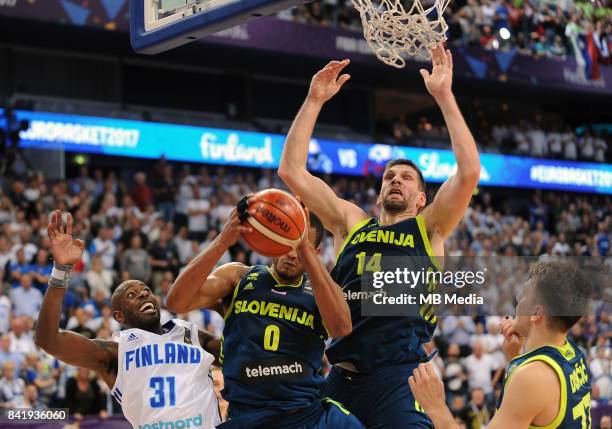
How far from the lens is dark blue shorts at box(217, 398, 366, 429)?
474 cm

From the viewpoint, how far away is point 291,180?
5.48 metres

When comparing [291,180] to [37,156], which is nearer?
[291,180]

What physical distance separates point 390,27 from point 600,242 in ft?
55.0

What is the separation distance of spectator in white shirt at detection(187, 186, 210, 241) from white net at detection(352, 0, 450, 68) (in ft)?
33.7

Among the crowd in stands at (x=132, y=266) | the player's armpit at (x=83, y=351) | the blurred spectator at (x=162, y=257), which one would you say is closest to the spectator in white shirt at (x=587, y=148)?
the crowd in stands at (x=132, y=266)

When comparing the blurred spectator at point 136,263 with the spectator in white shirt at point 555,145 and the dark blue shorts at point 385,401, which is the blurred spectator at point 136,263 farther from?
the spectator in white shirt at point 555,145

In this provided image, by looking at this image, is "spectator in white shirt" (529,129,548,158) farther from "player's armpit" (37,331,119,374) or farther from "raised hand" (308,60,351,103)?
"player's armpit" (37,331,119,374)

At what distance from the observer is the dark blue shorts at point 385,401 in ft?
16.3

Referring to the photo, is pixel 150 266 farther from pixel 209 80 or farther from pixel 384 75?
pixel 384 75

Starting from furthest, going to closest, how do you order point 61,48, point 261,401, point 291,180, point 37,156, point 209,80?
point 209,80 < point 61,48 < point 37,156 < point 291,180 < point 261,401

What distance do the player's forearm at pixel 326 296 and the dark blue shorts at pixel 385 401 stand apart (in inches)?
20.1

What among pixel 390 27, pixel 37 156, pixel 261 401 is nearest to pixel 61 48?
pixel 37 156

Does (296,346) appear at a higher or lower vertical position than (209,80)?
lower

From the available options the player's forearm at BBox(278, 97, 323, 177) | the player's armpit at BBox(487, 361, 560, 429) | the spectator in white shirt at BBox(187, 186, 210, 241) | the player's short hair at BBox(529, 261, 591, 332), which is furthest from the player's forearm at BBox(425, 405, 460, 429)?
the spectator in white shirt at BBox(187, 186, 210, 241)
